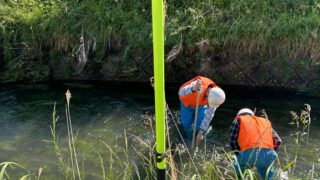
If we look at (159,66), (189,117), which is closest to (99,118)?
(189,117)

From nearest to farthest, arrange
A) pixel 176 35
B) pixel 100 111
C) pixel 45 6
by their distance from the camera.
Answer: pixel 100 111 < pixel 176 35 < pixel 45 6

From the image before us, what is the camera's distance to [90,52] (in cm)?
704

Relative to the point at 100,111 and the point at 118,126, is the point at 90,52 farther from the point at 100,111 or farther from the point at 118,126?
the point at 118,126

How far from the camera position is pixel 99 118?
5.79 meters

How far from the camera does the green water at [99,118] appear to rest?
15.6 feet

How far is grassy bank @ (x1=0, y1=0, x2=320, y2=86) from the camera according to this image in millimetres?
6387

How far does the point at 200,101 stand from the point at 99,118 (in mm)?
1739

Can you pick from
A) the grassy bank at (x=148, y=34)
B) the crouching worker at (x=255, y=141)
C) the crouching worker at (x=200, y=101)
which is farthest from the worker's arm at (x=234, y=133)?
the grassy bank at (x=148, y=34)

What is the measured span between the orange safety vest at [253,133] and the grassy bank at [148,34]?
9.30 ft

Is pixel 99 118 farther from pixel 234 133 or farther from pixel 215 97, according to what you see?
pixel 234 133

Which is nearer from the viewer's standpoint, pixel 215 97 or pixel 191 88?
pixel 215 97

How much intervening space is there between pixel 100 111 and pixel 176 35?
1.74 m

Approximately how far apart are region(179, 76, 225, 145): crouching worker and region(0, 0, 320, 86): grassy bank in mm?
1596

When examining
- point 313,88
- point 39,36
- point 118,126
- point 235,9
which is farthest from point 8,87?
point 313,88
